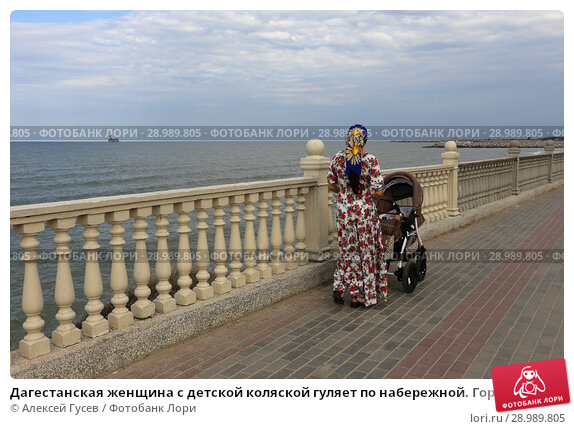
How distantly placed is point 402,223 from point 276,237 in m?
1.64

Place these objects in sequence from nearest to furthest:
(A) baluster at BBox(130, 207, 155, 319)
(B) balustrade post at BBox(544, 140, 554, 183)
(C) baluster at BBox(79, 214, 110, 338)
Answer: (C) baluster at BBox(79, 214, 110, 338) → (A) baluster at BBox(130, 207, 155, 319) → (B) balustrade post at BBox(544, 140, 554, 183)

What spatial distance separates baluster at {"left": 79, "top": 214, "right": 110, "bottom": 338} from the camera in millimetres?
4129

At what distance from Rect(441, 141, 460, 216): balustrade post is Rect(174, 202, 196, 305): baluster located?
24.9 feet

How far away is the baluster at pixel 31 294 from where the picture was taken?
3.72 m

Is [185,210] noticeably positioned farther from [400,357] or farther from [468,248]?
[468,248]

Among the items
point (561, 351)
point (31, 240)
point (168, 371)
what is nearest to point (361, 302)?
point (561, 351)

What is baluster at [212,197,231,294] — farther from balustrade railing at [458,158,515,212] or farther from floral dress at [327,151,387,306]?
balustrade railing at [458,158,515,212]

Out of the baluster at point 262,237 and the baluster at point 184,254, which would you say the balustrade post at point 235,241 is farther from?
the baluster at point 184,254

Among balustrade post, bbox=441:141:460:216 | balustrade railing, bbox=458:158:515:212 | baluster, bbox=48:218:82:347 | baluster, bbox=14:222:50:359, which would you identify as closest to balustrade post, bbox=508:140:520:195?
balustrade railing, bbox=458:158:515:212

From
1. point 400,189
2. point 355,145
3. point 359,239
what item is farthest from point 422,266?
point 355,145

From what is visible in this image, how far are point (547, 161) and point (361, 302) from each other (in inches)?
696

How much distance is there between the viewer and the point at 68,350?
3.98 meters

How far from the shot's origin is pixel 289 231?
6371 mm
